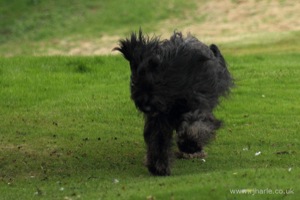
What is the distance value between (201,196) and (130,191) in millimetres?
851

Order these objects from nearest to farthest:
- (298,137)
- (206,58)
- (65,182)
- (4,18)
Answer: (65,182), (206,58), (298,137), (4,18)

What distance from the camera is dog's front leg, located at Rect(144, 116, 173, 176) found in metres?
10.1

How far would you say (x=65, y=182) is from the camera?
386 inches

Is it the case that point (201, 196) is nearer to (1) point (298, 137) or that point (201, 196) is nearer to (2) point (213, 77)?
(2) point (213, 77)

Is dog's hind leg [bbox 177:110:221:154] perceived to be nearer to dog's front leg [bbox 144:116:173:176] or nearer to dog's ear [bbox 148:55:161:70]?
dog's front leg [bbox 144:116:173:176]

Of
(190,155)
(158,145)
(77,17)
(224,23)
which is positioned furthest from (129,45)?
(77,17)

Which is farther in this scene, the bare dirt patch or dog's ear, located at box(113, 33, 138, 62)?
the bare dirt patch

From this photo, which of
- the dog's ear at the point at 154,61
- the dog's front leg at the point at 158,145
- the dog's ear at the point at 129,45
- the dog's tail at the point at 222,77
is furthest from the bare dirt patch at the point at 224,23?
the dog's ear at the point at 154,61

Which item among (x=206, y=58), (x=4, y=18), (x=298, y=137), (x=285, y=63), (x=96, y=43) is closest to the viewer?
(x=206, y=58)

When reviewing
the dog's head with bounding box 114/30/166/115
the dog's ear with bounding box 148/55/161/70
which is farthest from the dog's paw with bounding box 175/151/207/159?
the dog's ear with bounding box 148/55/161/70

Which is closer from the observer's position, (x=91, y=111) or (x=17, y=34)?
(x=91, y=111)

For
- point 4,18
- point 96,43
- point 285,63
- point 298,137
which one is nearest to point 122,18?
point 96,43

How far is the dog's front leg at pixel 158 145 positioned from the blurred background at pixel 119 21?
19.1 m

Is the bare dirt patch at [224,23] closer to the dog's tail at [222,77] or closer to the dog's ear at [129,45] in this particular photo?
the dog's tail at [222,77]
